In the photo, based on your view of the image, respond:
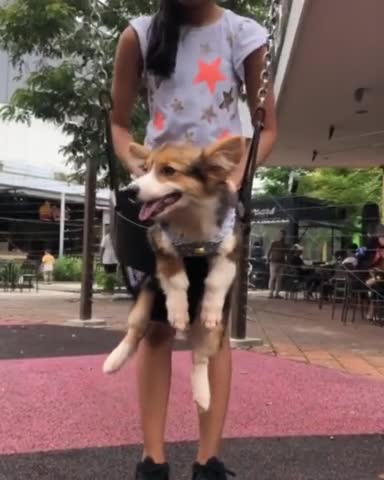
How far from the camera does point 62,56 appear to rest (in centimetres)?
1207

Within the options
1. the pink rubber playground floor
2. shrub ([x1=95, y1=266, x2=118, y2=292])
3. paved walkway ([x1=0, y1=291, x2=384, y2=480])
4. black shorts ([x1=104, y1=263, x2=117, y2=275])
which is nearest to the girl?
paved walkway ([x1=0, y1=291, x2=384, y2=480])

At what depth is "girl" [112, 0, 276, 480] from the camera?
287 cm

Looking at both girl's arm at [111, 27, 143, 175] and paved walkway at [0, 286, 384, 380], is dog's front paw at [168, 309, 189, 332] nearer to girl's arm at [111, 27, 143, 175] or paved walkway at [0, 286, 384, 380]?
girl's arm at [111, 27, 143, 175]

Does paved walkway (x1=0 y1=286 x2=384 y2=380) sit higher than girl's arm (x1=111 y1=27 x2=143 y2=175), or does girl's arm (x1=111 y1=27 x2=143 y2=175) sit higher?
girl's arm (x1=111 y1=27 x2=143 y2=175)

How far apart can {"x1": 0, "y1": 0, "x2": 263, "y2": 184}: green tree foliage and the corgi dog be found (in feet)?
26.8

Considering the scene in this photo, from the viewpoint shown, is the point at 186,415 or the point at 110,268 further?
the point at 110,268

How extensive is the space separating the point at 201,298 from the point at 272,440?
6.73 ft

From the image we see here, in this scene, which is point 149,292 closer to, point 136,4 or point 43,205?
point 136,4

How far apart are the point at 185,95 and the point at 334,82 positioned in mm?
7783

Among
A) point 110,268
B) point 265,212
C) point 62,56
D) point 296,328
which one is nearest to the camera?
point 296,328

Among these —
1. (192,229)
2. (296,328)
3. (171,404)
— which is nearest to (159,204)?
(192,229)

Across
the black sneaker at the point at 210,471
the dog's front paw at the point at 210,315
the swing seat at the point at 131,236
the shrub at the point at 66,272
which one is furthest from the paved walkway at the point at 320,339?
the shrub at the point at 66,272

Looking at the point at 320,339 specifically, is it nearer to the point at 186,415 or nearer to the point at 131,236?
the point at 186,415

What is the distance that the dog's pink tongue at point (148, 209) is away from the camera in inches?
94.3
